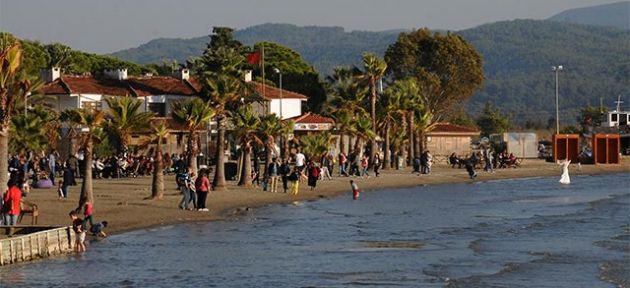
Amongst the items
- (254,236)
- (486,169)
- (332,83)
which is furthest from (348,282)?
(332,83)

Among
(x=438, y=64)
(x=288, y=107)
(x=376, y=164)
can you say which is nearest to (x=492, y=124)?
(x=438, y=64)

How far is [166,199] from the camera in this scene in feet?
142

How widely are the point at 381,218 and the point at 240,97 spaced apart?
9694 mm

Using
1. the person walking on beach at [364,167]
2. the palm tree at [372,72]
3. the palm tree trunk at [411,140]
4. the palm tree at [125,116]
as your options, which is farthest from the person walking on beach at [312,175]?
the palm tree trunk at [411,140]

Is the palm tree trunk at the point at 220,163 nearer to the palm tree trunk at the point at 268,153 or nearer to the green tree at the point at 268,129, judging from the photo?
the palm tree trunk at the point at 268,153

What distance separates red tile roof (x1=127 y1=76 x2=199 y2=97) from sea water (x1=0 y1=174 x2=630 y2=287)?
29.9 metres

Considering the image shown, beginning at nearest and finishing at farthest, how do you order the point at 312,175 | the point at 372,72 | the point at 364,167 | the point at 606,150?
the point at 312,175
the point at 364,167
the point at 372,72
the point at 606,150

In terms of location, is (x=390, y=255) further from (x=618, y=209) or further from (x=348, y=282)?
(x=618, y=209)

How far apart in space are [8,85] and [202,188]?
7.35m

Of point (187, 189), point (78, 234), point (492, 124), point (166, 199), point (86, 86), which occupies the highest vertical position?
point (86, 86)

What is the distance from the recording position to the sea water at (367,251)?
24797 mm

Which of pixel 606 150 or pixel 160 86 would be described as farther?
pixel 606 150

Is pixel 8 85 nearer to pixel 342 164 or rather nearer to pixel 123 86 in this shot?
pixel 342 164

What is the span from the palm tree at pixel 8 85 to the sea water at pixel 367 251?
179 inches
